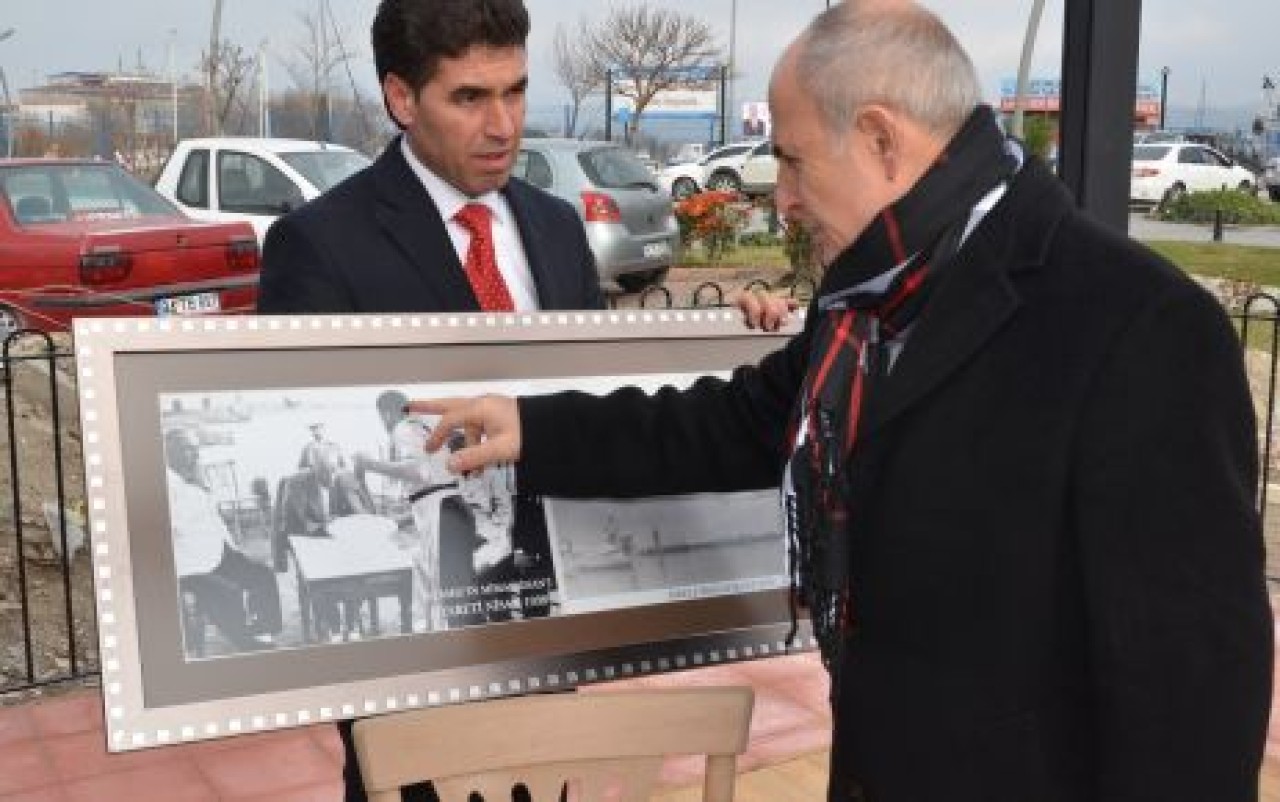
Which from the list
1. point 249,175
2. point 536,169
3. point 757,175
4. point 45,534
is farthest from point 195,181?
point 757,175

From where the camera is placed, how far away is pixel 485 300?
1.98 metres

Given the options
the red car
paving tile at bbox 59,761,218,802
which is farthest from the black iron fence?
the red car

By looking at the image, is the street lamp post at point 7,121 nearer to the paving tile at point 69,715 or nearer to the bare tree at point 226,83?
the bare tree at point 226,83

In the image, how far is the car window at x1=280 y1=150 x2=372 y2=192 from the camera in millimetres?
10891

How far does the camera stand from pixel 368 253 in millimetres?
1885

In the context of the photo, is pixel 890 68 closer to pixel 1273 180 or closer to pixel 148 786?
pixel 148 786

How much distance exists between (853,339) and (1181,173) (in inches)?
1081

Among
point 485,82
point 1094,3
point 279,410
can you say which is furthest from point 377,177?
point 1094,3

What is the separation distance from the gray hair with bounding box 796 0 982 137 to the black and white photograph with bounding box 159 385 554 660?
73cm

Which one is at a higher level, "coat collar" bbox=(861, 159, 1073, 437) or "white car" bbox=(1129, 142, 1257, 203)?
"coat collar" bbox=(861, 159, 1073, 437)

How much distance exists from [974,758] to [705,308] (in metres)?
0.93

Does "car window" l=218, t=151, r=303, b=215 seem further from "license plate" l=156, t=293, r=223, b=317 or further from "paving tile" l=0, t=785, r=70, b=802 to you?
"paving tile" l=0, t=785, r=70, b=802

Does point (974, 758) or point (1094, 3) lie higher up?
point (1094, 3)

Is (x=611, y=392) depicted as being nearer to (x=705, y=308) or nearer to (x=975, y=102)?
(x=705, y=308)
